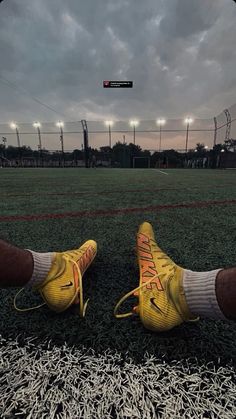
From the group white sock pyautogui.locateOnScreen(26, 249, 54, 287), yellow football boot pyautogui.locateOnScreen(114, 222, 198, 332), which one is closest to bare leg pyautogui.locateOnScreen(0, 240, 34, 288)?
white sock pyautogui.locateOnScreen(26, 249, 54, 287)

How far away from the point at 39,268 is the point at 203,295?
1.64 ft

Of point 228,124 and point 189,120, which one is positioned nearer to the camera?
point 228,124

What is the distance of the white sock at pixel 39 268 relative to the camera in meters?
0.65

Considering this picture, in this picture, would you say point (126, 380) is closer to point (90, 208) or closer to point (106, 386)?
point (106, 386)

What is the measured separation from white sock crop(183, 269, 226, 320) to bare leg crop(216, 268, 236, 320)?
0.01m

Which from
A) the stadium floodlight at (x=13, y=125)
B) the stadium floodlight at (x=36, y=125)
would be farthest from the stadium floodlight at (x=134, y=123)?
the stadium floodlight at (x=13, y=125)

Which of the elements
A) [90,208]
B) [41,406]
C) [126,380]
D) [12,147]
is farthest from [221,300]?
[12,147]

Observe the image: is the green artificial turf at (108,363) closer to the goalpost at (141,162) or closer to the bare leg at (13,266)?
the bare leg at (13,266)

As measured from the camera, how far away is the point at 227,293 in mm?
504

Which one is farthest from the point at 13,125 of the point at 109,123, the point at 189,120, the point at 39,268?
the point at 39,268

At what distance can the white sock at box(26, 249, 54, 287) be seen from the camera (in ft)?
2.14

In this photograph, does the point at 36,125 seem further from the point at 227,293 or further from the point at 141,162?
the point at 227,293

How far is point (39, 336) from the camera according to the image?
594mm

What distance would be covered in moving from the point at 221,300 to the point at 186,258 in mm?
574
